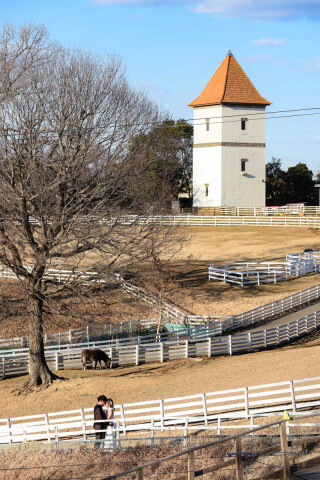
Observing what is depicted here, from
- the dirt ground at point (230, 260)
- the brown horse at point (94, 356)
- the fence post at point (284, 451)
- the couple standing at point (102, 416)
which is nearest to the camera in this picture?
the fence post at point (284, 451)

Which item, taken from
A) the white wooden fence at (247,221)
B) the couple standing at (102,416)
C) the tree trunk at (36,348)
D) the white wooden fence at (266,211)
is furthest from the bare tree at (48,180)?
the white wooden fence at (266,211)

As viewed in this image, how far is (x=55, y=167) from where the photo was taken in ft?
85.5

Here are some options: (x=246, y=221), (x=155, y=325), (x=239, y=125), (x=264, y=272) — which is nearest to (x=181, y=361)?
(x=155, y=325)

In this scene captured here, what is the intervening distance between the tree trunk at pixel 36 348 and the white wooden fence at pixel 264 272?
58.7ft

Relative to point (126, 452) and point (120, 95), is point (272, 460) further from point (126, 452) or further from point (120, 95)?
point (120, 95)

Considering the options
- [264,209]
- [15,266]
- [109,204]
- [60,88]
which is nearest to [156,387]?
[15,266]

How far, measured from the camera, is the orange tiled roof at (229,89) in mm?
74688

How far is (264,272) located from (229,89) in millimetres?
37432

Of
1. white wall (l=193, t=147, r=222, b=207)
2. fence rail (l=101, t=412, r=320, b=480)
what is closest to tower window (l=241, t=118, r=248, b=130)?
white wall (l=193, t=147, r=222, b=207)

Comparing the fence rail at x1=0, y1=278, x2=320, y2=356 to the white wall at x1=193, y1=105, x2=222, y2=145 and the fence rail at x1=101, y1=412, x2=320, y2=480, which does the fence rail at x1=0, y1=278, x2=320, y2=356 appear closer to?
the fence rail at x1=101, y1=412, x2=320, y2=480

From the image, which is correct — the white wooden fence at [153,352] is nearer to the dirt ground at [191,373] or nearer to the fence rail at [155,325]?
the dirt ground at [191,373]

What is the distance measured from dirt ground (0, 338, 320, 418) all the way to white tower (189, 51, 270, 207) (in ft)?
152

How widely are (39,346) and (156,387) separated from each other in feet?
17.0

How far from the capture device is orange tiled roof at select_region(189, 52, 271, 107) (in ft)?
245
